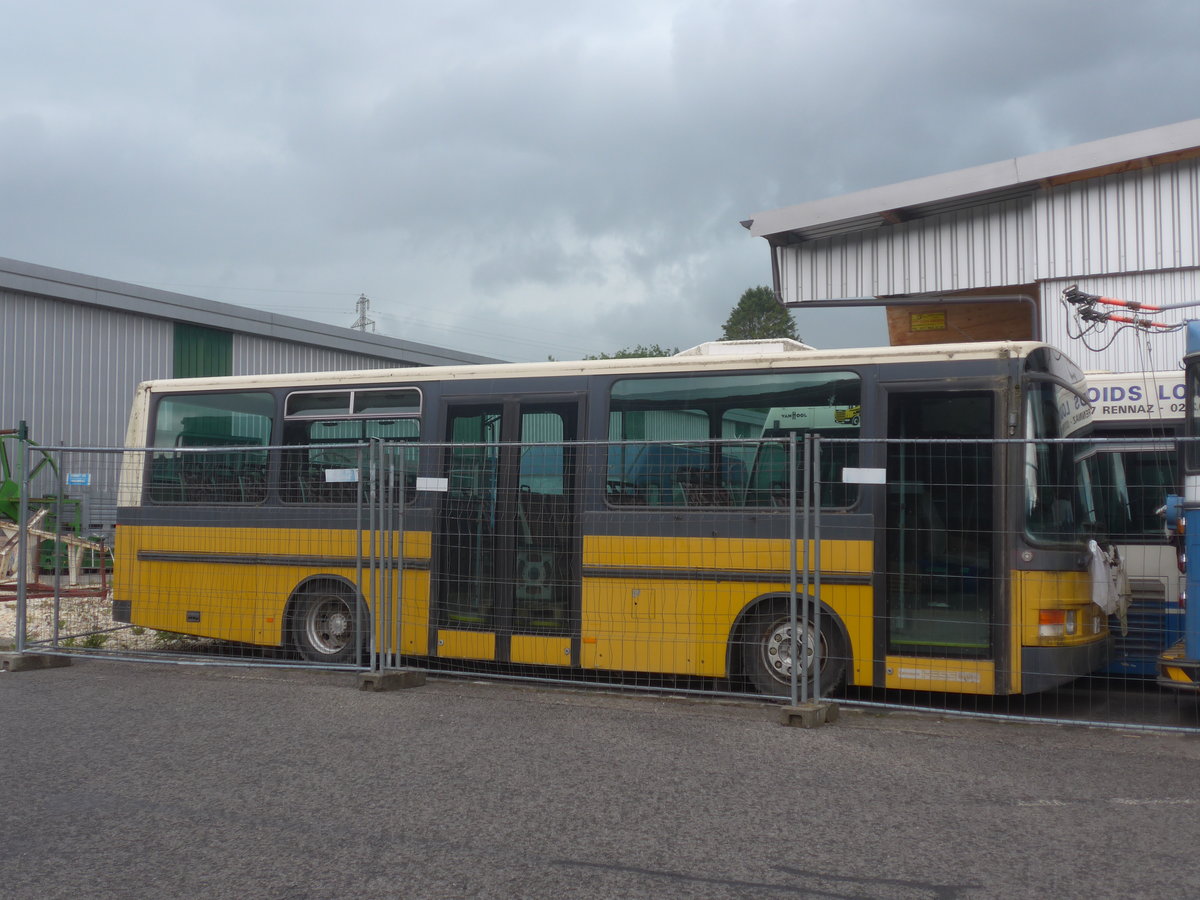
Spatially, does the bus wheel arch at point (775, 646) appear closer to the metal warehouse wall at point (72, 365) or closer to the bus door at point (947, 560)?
the bus door at point (947, 560)

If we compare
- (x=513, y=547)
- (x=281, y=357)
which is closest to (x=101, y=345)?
(x=281, y=357)

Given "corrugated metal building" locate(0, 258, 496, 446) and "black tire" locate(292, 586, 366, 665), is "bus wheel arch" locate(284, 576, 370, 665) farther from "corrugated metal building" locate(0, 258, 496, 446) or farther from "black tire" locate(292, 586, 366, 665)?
"corrugated metal building" locate(0, 258, 496, 446)

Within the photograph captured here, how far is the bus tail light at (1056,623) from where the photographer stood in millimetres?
7758

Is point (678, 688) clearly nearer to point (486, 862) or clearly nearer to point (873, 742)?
point (873, 742)

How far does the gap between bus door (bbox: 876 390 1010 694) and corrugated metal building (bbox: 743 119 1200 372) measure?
5317 mm

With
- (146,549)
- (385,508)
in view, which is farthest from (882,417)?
(146,549)

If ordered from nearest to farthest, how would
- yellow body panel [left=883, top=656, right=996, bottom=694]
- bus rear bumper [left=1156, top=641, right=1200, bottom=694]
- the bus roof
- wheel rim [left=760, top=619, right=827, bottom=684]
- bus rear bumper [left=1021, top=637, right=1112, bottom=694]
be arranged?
1. bus rear bumper [left=1156, top=641, right=1200, bottom=694]
2. bus rear bumper [left=1021, top=637, right=1112, bottom=694]
3. yellow body panel [left=883, top=656, right=996, bottom=694]
4. the bus roof
5. wheel rim [left=760, top=619, right=827, bottom=684]

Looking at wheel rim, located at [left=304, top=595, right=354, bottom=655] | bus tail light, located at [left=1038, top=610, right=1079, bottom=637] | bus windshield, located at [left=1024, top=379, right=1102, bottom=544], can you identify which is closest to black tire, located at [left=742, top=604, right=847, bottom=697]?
bus tail light, located at [left=1038, top=610, right=1079, bottom=637]

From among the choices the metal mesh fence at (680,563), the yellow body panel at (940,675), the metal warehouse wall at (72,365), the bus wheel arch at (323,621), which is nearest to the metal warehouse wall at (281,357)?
the metal warehouse wall at (72,365)

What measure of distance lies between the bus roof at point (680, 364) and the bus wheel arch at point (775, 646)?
1.91m

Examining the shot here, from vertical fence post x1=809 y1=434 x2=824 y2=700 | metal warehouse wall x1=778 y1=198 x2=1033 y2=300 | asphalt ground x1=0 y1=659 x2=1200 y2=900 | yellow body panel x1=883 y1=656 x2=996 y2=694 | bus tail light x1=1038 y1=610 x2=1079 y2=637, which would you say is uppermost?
metal warehouse wall x1=778 y1=198 x2=1033 y2=300

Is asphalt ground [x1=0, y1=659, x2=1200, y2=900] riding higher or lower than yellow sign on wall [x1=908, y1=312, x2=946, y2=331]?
lower

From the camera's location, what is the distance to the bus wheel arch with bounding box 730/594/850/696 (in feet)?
27.2

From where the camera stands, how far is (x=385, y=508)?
9172 mm
